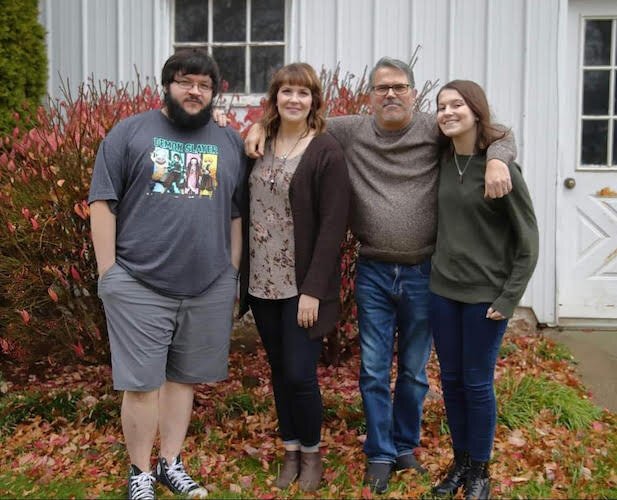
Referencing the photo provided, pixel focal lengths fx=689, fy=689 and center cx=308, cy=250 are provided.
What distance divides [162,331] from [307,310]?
665 millimetres

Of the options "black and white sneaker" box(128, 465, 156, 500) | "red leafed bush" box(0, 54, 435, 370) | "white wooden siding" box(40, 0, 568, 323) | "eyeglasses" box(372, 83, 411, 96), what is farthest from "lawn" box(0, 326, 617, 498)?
"eyeglasses" box(372, 83, 411, 96)

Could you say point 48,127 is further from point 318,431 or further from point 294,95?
point 318,431

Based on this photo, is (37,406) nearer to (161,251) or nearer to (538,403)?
(161,251)

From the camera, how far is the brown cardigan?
3.08 metres

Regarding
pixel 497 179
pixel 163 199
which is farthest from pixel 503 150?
pixel 163 199

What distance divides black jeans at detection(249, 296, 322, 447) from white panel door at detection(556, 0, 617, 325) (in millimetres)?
3517

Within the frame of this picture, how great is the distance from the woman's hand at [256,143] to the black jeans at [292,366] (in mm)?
676

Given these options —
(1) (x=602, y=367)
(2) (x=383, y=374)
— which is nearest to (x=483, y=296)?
(2) (x=383, y=374)

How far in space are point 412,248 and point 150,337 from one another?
126 centimetres

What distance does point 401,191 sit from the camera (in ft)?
10.4

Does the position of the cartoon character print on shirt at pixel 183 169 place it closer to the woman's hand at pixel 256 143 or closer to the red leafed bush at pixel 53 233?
the woman's hand at pixel 256 143

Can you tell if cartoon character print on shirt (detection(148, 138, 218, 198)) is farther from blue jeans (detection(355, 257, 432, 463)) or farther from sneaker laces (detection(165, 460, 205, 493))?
sneaker laces (detection(165, 460, 205, 493))

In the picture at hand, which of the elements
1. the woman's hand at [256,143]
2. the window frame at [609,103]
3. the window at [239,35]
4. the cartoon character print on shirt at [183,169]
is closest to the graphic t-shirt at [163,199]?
the cartoon character print on shirt at [183,169]

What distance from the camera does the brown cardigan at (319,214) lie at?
3.08 metres
